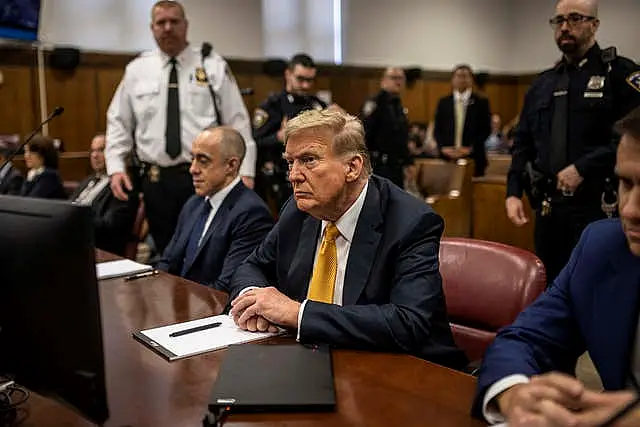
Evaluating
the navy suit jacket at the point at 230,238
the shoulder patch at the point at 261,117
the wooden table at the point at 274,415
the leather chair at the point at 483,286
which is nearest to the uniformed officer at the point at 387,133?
the shoulder patch at the point at 261,117

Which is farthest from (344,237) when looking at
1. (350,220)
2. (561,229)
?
(561,229)

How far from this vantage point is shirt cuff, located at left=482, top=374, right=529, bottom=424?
3.84ft

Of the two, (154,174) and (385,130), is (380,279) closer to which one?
(154,174)

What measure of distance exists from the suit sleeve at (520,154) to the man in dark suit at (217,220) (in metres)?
1.22

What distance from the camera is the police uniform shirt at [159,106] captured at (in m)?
3.65

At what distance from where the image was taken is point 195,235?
2.76 meters

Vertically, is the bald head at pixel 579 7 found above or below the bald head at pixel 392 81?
above

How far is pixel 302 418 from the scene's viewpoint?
117 centimetres

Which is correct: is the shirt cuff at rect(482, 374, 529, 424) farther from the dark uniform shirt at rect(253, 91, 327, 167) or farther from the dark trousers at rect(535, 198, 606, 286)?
the dark uniform shirt at rect(253, 91, 327, 167)

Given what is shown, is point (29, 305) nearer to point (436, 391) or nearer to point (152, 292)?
point (436, 391)

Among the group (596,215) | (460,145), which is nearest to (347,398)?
(596,215)

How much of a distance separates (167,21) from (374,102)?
2.60 m

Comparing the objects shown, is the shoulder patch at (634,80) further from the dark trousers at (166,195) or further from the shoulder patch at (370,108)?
the shoulder patch at (370,108)

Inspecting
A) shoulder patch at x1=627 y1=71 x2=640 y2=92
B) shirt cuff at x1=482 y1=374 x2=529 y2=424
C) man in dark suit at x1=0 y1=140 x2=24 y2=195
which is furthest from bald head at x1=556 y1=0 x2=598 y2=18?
man in dark suit at x1=0 y1=140 x2=24 y2=195
